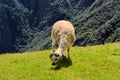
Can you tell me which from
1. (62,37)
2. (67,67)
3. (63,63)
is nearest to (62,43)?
(62,37)

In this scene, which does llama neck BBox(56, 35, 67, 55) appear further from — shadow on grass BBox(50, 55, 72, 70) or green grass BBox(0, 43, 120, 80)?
green grass BBox(0, 43, 120, 80)

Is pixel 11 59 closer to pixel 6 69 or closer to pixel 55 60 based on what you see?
pixel 6 69

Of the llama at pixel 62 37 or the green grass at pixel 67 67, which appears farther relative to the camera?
the llama at pixel 62 37

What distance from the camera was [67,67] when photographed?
2403cm

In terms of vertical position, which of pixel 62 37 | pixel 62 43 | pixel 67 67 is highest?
pixel 62 37

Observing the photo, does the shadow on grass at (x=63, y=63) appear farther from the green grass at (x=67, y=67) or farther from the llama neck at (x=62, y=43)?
the llama neck at (x=62, y=43)

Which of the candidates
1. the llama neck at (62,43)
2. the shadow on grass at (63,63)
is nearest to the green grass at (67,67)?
the shadow on grass at (63,63)

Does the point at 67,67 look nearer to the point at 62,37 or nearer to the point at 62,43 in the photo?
the point at 62,43

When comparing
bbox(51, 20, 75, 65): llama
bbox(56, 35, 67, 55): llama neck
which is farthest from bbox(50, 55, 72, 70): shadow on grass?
bbox(56, 35, 67, 55): llama neck

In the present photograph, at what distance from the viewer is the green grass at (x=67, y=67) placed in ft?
72.3

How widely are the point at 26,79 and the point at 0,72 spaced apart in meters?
2.78

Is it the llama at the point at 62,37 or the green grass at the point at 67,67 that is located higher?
the llama at the point at 62,37

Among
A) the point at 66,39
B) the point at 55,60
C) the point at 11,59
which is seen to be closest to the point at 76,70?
the point at 55,60

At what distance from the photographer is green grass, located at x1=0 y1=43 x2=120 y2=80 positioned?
72.3ft
